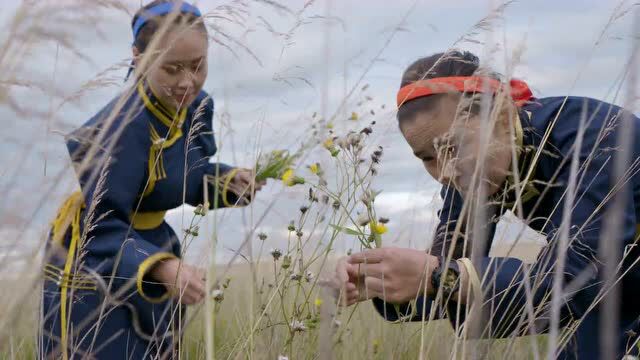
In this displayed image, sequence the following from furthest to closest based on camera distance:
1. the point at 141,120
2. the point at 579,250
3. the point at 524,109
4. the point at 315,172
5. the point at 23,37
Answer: the point at 141,120 < the point at 524,109 < the point at 579,250 < the point at 315,172 < the point at 23,37

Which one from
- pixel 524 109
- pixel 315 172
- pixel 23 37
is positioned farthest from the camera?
pixel 524 109

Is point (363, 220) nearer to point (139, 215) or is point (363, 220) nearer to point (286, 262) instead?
point (286, 262)

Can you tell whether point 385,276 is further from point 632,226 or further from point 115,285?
point 115,285

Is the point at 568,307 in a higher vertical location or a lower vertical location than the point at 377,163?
lower

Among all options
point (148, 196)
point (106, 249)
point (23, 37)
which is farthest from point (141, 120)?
point (23, 37)

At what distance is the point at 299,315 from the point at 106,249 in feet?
2.32

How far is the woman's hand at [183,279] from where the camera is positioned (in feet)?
5.87

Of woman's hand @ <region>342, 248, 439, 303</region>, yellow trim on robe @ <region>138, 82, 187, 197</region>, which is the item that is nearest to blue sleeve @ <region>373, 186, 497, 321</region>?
woman's hand @ <region>342, 248, 439, 303</region>

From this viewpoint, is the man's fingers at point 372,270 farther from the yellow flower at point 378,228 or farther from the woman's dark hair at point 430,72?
the woman's dark hair at point 430,72

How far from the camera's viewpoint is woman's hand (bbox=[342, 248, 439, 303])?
171 cm

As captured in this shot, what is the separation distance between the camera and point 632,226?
188 cm

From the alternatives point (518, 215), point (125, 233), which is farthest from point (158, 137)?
point (518, 215)

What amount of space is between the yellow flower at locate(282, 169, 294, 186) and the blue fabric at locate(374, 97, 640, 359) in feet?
1.18

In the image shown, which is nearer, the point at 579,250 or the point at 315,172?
the point at 315,172
